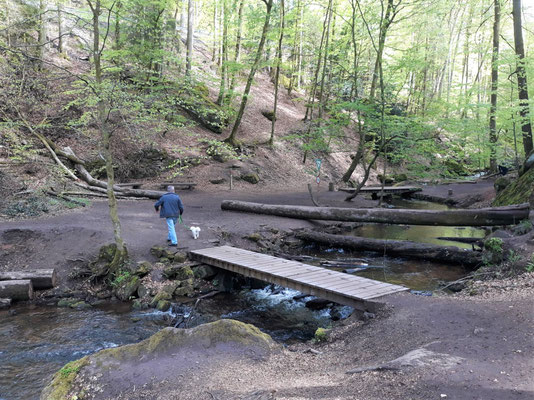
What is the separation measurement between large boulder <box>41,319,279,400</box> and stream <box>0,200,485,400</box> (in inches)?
42.1

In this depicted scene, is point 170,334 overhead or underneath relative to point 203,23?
underneath

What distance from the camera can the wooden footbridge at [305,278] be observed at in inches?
261

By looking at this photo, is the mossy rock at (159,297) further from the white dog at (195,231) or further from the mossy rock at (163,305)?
the white dog at (195,231)

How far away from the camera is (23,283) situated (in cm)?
855

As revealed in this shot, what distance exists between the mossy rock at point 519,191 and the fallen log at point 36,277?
45.4ft

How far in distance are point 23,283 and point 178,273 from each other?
11.6ft

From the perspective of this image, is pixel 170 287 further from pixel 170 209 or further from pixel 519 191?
pixel 519 191

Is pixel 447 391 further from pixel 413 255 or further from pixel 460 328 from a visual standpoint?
pixel 413 255

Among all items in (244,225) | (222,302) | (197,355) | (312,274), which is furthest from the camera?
(244,225)

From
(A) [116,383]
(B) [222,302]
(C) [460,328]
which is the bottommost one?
(B) [222,302]

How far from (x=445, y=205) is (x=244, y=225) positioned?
46.5 feet

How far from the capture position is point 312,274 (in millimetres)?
7965

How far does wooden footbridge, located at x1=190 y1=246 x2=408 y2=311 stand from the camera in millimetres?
6617

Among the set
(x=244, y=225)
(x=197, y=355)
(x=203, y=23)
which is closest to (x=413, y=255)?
(x=244, y=225)
